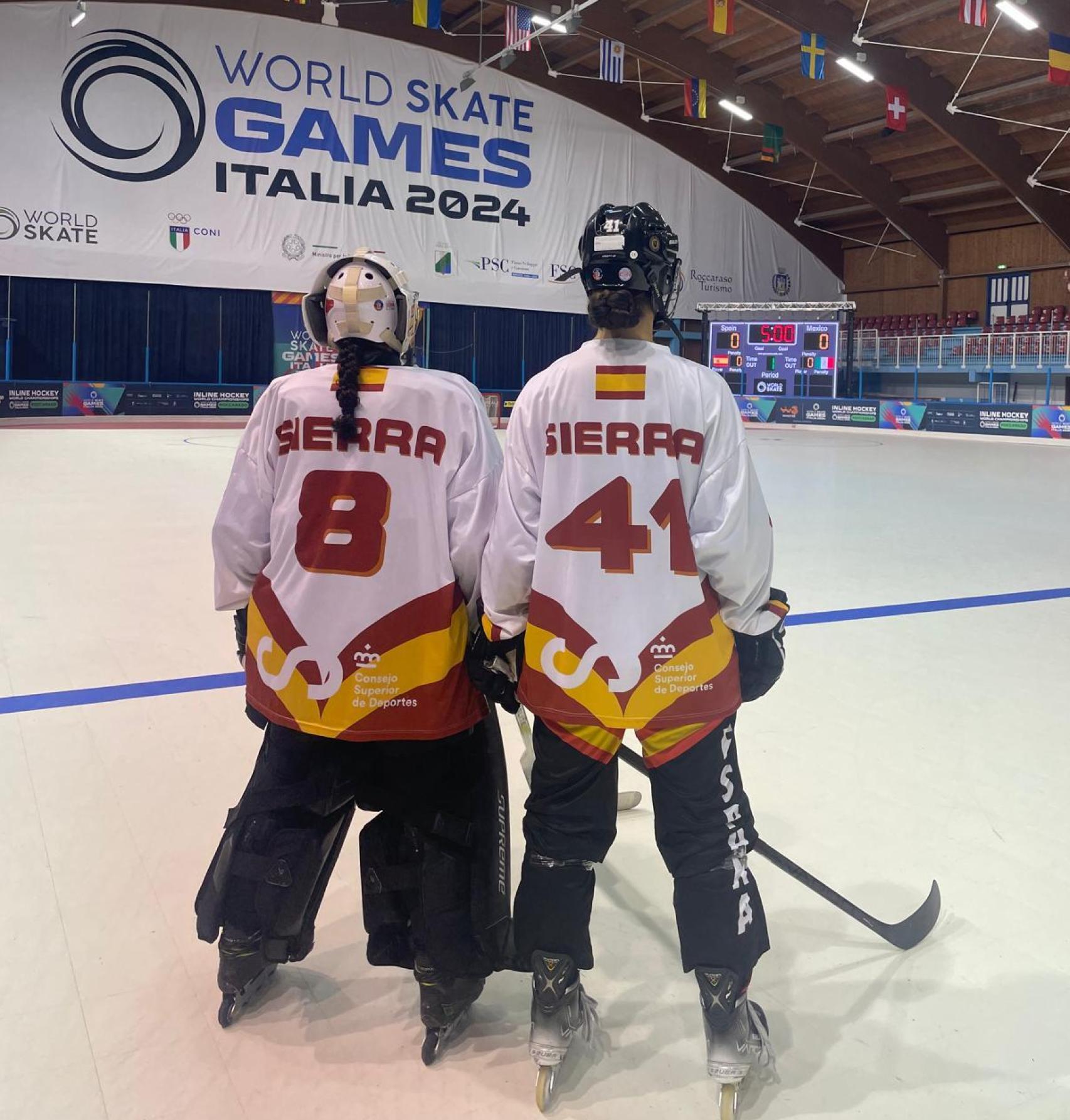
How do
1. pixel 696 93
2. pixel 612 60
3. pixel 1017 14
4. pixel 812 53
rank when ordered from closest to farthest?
pixel 1017 14, pixel 812 53, pixel 612 60, pixel 696 93

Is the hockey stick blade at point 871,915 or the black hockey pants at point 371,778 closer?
the black hockey pants at point 371,778

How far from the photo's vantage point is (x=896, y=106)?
65.0 ft

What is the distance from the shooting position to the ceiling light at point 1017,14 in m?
15.1

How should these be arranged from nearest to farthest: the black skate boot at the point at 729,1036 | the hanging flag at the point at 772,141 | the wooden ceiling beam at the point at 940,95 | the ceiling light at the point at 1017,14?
the black skate boot at the point at 729,1036 → the ceiling light at the point at 1017,14 → the wooden ceiling beam at the point at 940,95 → the hanging flag at the point at 772,141

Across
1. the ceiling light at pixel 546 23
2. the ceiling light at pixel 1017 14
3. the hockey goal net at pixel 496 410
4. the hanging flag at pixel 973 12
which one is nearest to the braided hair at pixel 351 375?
the hanging flag at pixel 973 12

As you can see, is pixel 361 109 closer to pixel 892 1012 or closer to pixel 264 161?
pixel 264 161

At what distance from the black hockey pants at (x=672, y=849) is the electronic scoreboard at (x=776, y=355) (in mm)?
22277

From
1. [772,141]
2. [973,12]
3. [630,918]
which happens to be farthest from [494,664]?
[772,141]

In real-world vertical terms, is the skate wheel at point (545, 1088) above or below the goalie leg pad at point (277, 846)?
below

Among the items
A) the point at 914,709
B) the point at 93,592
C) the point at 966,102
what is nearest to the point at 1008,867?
the point at 914,709

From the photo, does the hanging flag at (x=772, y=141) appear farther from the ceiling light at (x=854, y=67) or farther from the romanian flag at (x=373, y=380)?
the romanian flag at (x=373, y=380)

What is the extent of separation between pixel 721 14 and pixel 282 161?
10291 mm

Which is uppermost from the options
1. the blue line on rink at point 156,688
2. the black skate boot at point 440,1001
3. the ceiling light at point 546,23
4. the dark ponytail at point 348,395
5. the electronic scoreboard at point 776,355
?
the ceiling light at point 546,23

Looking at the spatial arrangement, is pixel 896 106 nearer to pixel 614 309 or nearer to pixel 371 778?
pixel 614 309
